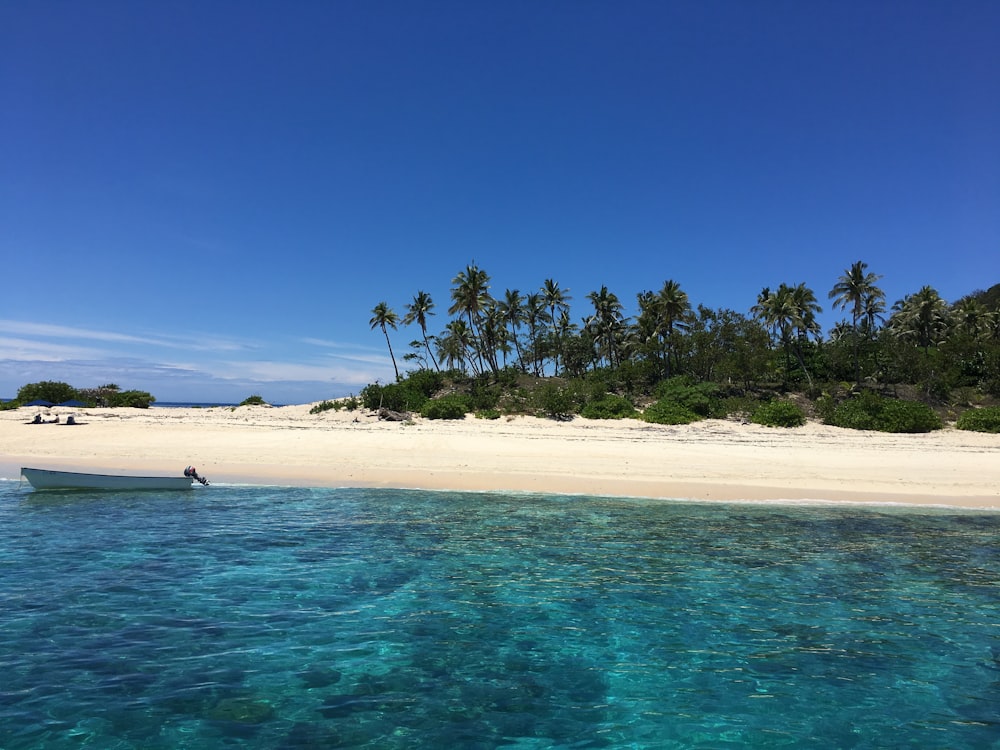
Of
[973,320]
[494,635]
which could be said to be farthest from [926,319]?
[494,635]

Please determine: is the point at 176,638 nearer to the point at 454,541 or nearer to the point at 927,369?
the point at 454,541

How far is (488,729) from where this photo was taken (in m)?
5.86

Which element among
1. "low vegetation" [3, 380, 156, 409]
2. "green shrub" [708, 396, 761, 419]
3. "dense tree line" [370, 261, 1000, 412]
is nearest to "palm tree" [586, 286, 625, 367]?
"dense tree line" [370, 261, 1000, 412]

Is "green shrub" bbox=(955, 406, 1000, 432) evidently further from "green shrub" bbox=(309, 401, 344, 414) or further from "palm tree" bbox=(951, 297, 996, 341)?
"green shrub" bbox=(309, 401, 344, 414)

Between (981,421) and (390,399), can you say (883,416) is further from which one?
(390,399)

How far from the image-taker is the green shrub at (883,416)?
110 ft

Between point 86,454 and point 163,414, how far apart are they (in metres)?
20.2

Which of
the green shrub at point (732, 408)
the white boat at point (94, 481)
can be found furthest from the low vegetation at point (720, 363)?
the white boat at point (94, 481)

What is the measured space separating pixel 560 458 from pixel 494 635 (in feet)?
54.6

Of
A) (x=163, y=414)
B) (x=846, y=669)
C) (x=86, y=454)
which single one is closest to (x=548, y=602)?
(x=846, y=669)

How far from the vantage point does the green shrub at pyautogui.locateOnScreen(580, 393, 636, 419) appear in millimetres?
39969

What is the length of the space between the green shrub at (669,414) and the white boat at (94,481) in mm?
28475

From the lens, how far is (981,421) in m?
33.6

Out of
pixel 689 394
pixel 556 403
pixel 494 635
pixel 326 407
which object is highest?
pixel 689 394
